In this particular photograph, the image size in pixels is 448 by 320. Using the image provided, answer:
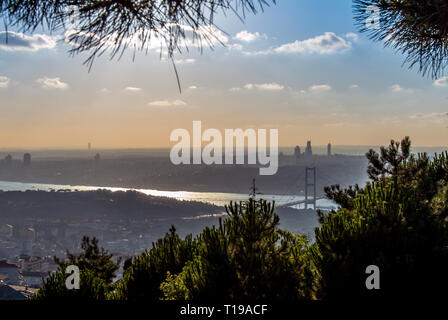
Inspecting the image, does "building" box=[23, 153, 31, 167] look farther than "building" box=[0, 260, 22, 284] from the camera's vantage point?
Yes

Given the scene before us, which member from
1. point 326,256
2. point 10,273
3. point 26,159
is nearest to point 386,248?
point 326,256

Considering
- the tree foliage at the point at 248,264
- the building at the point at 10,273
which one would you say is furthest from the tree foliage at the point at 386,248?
the building at the point at 10,273

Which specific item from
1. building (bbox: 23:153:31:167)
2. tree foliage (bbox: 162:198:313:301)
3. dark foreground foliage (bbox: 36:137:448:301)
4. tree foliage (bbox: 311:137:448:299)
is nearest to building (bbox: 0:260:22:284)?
dark foreground foliage (bbox: 36:137:448:301)

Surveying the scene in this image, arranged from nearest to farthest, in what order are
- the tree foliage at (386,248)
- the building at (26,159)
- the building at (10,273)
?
the tree foliage at (386,248) → the building at (10,273) → the building at (26,159)

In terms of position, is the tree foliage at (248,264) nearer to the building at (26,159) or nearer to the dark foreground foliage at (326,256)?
the dark foreground foliage at (326,256)

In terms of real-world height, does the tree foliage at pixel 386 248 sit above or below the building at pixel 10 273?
above

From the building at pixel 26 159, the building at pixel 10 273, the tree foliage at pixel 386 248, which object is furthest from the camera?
the building at pixel 26 159

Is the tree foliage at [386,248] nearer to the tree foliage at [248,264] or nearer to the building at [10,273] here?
the tree foliage at [248,264]

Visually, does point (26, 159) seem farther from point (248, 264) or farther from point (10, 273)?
point (248, 264)

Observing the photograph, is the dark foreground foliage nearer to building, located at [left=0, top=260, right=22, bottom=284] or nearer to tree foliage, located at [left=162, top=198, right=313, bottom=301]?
tree foliage, located at [left=162, top=198, right=313, bottom=301]

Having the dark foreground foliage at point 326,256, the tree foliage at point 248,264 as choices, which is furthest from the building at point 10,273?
the tree foliage at point 248,264

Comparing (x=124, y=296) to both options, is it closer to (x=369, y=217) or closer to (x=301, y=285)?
(x=301, y=285)

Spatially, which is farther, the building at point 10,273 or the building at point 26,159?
the building at point 26,159
